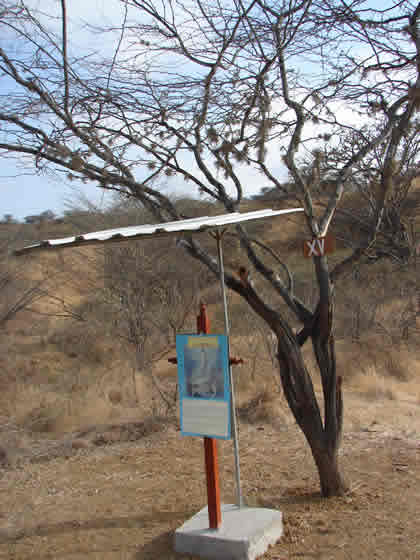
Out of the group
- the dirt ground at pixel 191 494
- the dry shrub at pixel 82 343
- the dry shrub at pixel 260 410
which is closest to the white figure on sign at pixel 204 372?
the dirt ground at pixel 191 494

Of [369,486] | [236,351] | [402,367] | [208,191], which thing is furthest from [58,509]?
[402,367]

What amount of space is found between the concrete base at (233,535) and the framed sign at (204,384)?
594 millimetres

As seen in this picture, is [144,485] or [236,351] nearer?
[144,485]

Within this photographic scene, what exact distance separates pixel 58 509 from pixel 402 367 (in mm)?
6693

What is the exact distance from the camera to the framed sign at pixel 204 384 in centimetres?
330

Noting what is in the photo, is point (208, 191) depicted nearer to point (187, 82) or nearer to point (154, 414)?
point (187, 82)

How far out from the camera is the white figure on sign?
335 centimetres

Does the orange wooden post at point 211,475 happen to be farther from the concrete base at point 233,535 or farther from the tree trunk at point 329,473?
the tree trunk at point 329,473

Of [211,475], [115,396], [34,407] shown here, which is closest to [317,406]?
[211,475]

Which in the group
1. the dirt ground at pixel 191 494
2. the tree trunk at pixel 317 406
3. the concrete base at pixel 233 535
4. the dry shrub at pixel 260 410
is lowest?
the dirt ground at pixel 191 494

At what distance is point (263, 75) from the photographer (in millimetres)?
4938

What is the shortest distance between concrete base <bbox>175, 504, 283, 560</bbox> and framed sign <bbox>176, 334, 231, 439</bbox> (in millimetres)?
594

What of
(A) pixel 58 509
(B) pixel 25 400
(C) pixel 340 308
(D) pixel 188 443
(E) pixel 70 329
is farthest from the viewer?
(E) pixel 70 329

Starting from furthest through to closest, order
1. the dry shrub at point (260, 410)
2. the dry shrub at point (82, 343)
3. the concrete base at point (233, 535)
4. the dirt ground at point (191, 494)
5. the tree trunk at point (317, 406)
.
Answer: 1. the dry shrub at point (82, 343)
2. the dry shrub at point (260, 410)
3. the tree trunk at point (317, 406)
4. the dirt ground at point (191, 494)
5. the concrete base at point (233, 535)
